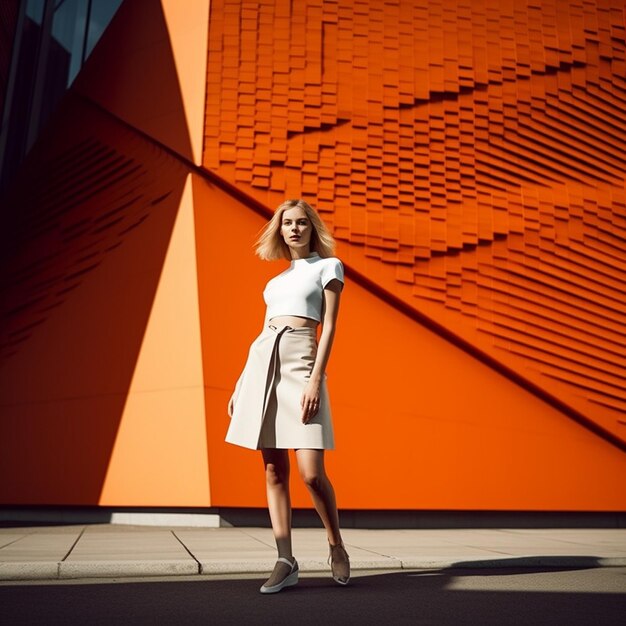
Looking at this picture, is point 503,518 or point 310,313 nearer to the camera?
point 310,313

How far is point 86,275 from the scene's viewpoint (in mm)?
8984

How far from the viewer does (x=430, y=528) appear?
820cm

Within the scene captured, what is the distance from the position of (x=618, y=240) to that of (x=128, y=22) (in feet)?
23.9

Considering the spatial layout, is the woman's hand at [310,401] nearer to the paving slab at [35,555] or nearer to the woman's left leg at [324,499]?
the woman's left leg at [324,499]

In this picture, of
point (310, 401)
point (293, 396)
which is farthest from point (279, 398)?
point (310, 401)

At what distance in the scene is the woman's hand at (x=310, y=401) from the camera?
11.4 feet

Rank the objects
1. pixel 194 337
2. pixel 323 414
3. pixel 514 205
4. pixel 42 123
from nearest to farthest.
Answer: pixel 323 414 < pixel 194 337 < pixel 514 205 < pixel 42 123

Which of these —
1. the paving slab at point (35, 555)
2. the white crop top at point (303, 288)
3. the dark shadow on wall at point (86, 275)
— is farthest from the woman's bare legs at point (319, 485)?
the dark shadow on wall at point (86, 275)

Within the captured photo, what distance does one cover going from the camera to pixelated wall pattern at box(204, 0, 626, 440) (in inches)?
341

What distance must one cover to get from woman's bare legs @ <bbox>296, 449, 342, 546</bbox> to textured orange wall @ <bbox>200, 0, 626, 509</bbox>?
4.49 meters

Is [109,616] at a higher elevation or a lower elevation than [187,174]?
lower

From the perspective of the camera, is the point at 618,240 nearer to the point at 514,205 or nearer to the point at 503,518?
the point at 514,205

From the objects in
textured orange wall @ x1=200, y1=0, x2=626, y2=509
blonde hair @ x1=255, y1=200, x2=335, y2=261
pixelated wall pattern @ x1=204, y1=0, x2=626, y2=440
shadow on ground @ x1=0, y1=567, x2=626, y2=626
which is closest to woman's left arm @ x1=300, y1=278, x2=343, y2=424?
blonde hair @ x1=255, y1=200, x2=335, y2=261

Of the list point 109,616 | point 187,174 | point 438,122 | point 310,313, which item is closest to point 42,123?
point 187,174
